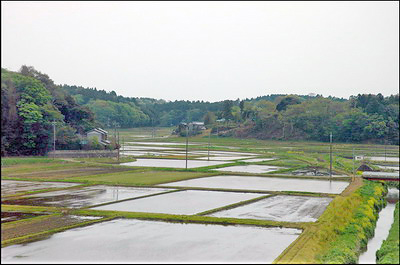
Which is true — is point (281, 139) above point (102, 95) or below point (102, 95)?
below

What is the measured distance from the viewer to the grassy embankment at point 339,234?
1568cm

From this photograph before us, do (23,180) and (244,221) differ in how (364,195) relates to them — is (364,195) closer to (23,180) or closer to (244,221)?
A: (244,221)

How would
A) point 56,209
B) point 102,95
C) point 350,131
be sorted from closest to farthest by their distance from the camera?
point 56,209, point 350,131, point 102,95

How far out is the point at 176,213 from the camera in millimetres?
23219

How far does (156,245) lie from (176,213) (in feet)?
20.2

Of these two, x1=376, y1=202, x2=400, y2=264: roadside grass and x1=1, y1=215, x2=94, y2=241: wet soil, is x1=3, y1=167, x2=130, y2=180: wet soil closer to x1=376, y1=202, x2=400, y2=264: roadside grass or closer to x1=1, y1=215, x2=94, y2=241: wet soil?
x1=1, y1=215, x2=94, y2=241: wet soil

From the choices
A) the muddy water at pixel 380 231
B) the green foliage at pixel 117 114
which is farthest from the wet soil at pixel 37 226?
the green foliage at pixel 117 114

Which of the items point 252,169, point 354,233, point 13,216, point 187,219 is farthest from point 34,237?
point 252,169

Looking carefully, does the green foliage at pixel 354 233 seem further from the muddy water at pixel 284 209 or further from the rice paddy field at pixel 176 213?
the muddy water at pixel 284 209

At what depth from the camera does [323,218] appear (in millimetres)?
21672

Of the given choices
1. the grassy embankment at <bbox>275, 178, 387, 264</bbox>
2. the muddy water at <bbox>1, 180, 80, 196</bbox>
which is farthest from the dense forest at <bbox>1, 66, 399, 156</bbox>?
the grassy embankment at <bbox>275, 178, 387, 264</bbox>

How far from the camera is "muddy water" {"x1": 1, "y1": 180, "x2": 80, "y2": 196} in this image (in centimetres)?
2941

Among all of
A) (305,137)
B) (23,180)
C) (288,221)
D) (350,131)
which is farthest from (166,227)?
(305,137)

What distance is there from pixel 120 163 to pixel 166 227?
29.8 meters
